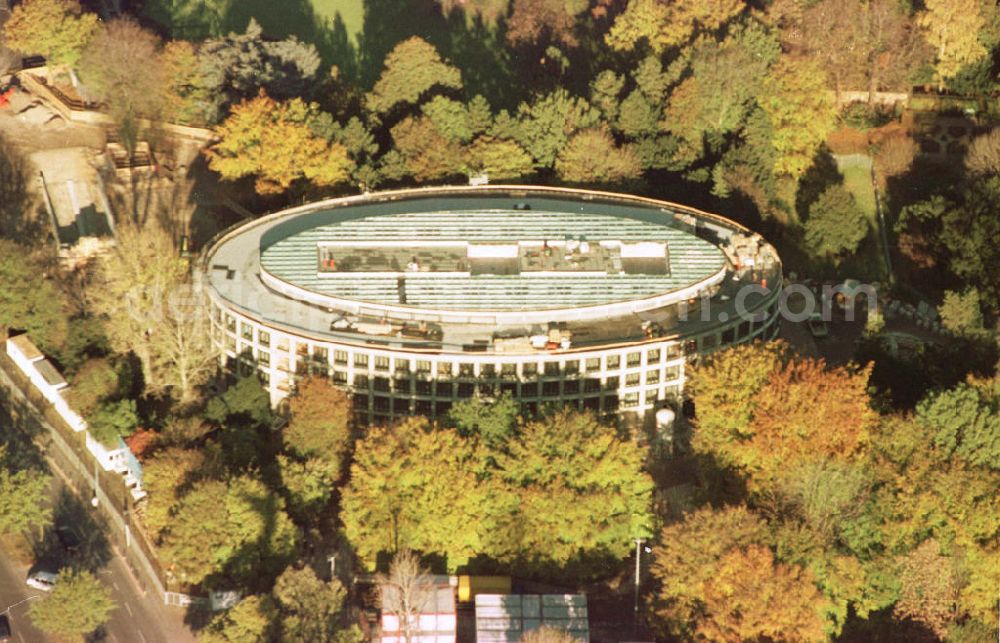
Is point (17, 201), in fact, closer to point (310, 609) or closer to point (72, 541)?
point (72, 541)

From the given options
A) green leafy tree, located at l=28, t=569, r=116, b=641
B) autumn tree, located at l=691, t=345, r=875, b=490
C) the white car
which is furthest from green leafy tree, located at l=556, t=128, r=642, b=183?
green leafy tree, located at l=28, t=569, r=116, b=641

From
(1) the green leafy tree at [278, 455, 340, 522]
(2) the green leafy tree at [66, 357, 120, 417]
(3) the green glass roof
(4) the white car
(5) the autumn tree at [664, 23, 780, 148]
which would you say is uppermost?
(5) the autumn tree at [664, 23, 780, 148]

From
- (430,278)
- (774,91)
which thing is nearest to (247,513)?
(430,278)

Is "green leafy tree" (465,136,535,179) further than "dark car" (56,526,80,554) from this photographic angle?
Yes

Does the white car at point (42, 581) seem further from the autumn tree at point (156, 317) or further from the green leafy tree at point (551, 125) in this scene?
the green leafy tree at point (551, 125)

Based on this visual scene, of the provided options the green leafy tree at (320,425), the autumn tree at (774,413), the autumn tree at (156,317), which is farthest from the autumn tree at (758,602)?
the autumn tree at (156,317)

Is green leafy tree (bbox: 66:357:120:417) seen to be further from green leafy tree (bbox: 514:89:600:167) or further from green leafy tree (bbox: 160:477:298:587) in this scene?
green leafy tree (bbox: 514:89:600:167)
